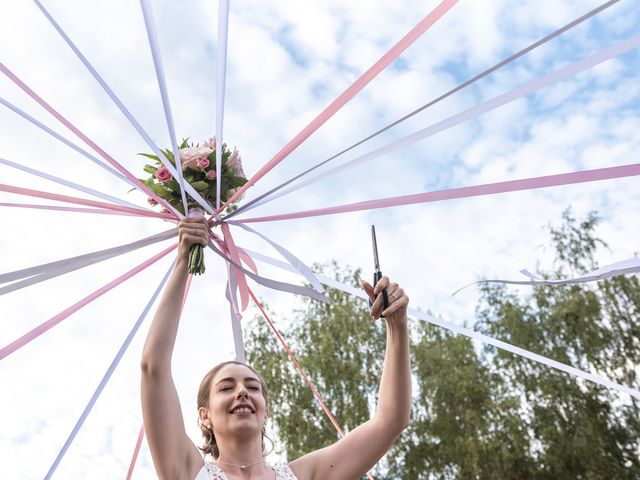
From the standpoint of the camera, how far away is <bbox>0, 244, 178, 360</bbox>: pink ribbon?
2670 mm

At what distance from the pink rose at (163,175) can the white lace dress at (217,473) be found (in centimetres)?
139

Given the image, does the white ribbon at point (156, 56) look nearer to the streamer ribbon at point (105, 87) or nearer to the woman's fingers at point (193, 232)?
the streamer ribbon at point (105, 87)

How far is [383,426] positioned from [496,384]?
1492cm

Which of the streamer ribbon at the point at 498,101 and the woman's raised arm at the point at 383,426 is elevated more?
the streamer ribbon at the point at 498,101

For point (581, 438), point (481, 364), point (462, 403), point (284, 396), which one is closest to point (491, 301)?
point (481, 364)

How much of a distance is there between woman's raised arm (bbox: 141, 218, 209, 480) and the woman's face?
19cm

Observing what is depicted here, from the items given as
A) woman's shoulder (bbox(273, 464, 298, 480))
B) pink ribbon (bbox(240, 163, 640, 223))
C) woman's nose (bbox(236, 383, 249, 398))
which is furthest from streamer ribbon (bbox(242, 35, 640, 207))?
woman's shoulder (bbox(273, 464, 298, 480))

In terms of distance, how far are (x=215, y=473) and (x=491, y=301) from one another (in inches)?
628

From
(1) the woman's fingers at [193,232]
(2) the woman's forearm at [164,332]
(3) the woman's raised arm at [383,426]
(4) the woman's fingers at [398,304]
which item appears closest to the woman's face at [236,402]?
(3) the woman's raised arm at [383,426]

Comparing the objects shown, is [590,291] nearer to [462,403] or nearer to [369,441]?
[462,403]

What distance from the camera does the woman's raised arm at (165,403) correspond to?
2055mm

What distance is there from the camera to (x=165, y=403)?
2.08m

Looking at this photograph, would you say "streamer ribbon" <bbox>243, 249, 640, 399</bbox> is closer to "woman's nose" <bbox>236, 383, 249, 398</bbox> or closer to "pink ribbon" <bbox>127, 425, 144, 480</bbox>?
"woman's nose" <bbox>236, 383, 249, 398</bbox>

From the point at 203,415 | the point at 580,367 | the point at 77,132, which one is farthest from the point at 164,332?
the point at 580,367
